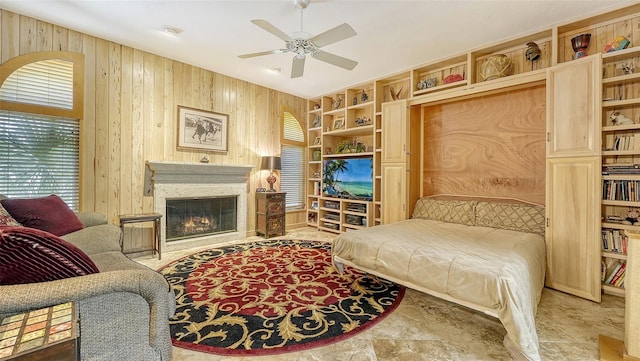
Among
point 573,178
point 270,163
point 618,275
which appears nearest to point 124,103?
point 270,163

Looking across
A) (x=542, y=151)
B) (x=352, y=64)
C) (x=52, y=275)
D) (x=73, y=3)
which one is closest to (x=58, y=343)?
(x=52, y=275)

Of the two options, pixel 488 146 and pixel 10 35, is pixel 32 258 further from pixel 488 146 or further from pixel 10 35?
pixel 488 146

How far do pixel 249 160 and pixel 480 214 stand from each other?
12.5 ft

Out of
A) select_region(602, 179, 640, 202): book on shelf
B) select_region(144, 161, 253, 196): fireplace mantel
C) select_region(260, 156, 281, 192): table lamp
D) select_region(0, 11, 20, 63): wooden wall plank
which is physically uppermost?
select_region(0, 11, 20, 63): wooden wall plank

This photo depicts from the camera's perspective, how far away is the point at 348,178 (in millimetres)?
5129

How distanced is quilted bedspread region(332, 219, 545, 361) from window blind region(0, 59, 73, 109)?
3684 mm

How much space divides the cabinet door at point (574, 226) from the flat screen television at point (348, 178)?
249 centimetres

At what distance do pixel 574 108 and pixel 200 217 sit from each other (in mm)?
5039

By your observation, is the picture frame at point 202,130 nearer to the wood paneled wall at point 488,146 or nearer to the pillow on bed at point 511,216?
the wood paneled wall at point 488,146

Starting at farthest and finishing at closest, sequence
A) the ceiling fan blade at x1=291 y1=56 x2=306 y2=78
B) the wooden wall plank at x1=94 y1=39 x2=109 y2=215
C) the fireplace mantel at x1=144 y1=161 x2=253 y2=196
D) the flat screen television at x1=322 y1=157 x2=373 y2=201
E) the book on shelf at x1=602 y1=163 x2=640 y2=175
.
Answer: the flat screen television at x1=322 y1=157 x2=373 y2=201
the fireplace mantel at x1=144 y1=161 x2=253 y2=196
the wooden wall plank at x1=94 y1=39 x2=109 y2=215
the ceiling fan blade at x1=291 y1=56 x2=306 y2=78
the book on shelf at x1=602 y1=163 x2=640 y2=175

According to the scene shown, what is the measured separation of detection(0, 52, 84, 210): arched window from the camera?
2.89 m

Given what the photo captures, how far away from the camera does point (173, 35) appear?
328cm

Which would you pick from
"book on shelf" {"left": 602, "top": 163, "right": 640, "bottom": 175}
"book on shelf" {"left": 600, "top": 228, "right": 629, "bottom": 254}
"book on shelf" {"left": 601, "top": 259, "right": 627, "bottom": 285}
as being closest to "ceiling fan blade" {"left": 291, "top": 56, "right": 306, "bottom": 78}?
"book on shelf" {"left": 602, "top": 163, "right": 640, "bottom": 175}

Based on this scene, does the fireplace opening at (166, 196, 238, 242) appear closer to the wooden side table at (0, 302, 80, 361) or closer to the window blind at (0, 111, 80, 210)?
the window blind at (0, 111, 80, 210)
